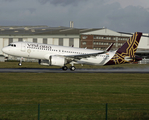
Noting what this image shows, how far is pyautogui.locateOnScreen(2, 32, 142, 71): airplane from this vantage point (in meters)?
41.9

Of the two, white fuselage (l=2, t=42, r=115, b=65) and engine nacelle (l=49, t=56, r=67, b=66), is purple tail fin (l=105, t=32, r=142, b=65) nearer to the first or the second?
white fuselage (l=2, t=42, r=115, b=65)

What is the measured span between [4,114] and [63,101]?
18.0 feet

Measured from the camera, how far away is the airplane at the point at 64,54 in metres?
41.9

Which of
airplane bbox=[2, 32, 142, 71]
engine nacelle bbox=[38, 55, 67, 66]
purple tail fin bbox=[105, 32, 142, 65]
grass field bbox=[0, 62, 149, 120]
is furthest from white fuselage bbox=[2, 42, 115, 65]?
grass field bbox=[0, 62, 149, 120]

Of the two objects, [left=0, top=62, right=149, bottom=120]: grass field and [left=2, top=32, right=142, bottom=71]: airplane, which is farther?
[left=2, top=32, right=142, bottom=71]: airplane

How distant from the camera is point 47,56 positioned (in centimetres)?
4266

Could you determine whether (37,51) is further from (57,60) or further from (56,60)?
(57,60)

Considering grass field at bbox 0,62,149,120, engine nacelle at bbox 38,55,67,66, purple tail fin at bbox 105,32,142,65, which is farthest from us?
purple tail fin at bbox 105,32,142,65

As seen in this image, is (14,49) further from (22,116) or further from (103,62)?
(22,116)

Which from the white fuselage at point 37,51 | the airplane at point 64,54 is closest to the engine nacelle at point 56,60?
the airplane at point 64,54

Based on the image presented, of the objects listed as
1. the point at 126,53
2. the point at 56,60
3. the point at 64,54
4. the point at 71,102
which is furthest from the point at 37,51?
the point at 71,102

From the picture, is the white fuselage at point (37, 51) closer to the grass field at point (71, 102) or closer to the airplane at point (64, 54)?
the airplane at point (64, 54)

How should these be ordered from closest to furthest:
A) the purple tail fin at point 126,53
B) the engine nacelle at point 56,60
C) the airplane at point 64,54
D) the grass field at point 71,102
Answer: the grass field at point 71,102 < the engine nacelle at point 56,60 < the airplane at point 64,54 < the purple tail fin at point 126,53

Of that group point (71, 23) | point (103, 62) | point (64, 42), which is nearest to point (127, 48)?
point (103, 62)
